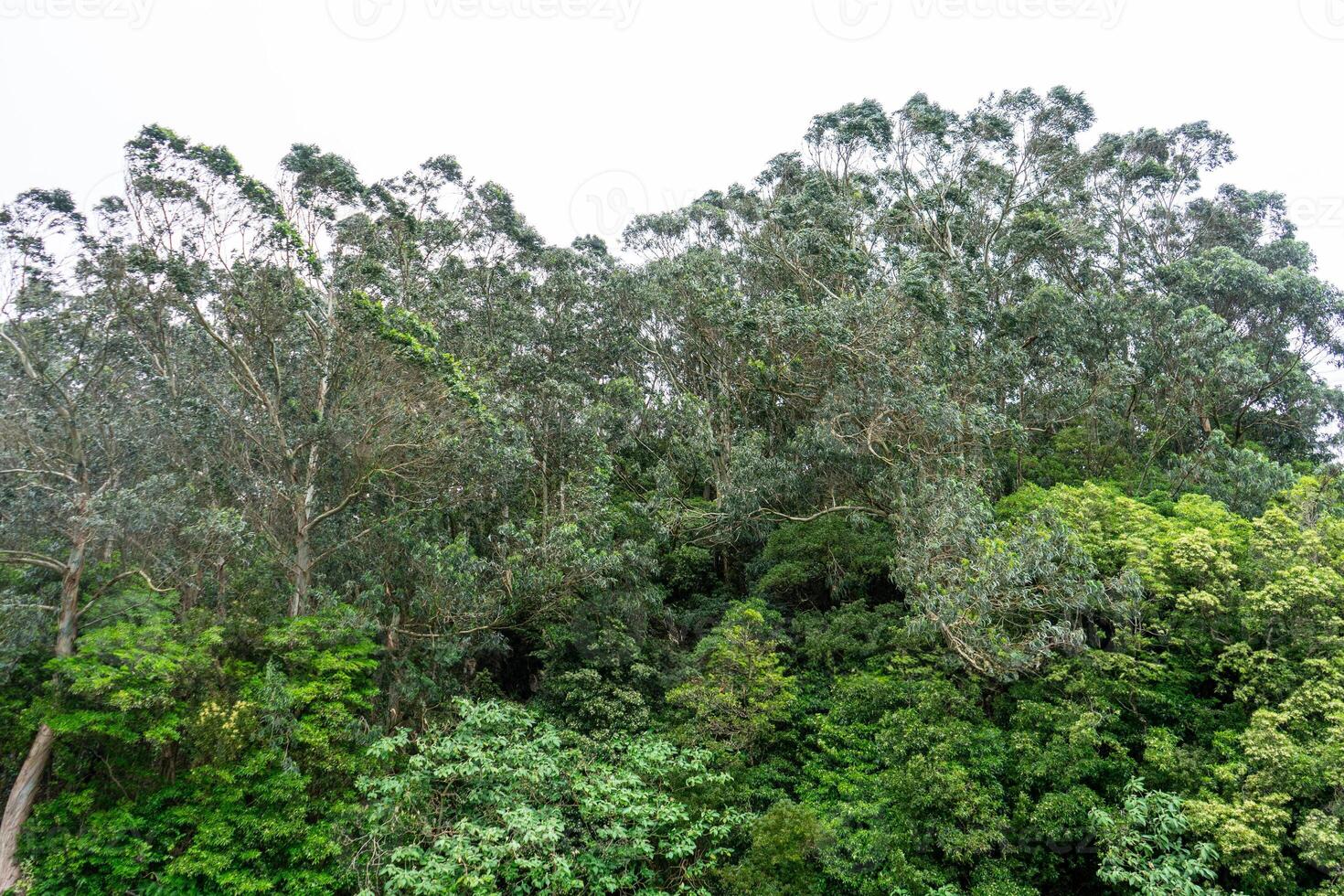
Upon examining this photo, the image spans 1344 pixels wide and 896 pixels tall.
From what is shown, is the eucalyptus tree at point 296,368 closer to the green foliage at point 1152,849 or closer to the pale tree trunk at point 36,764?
the pale tree trunk at point 36,764

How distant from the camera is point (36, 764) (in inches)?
364

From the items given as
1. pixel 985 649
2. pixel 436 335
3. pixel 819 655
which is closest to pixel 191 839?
pixel 436 335

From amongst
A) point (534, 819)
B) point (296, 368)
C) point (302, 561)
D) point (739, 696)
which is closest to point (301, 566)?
point (302, 561)

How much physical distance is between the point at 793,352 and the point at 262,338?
32.0ft

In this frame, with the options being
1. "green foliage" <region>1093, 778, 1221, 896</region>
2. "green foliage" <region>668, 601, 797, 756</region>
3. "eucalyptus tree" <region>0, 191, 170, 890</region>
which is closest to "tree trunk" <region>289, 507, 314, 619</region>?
"eucalyptus tree" <region>0, 191, 170, 890</region>

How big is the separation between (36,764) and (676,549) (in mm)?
10859

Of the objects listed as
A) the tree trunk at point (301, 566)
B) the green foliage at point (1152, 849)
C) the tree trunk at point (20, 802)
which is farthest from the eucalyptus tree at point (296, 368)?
the green foliage at point (1152, 849)

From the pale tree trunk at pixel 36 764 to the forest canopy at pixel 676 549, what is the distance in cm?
7

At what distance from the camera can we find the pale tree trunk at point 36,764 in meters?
8.89

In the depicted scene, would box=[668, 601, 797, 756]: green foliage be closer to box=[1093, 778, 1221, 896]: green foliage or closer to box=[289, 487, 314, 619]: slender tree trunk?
box=[1093, 778, 1221, 896]: green foliage

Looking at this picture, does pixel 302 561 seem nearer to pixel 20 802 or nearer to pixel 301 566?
pixel 301 566

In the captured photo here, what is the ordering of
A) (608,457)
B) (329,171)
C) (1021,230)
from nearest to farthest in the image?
(329,171)
(608,457)
(1021,230)

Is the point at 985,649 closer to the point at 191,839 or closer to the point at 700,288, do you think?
the point at 700,288

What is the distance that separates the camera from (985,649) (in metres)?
9.85
